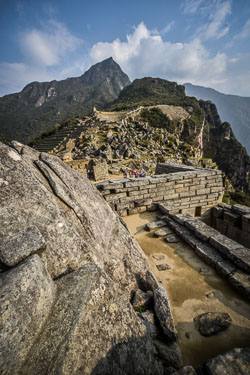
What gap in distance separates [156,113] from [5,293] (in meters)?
61.2

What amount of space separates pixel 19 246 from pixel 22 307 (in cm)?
54

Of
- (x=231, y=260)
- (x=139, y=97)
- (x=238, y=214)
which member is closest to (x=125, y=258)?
(x=231, y=260)

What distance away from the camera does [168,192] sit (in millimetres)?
6730

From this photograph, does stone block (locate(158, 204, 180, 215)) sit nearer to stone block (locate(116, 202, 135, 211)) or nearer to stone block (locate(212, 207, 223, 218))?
stone block (locate(116, 202, 135, 211))

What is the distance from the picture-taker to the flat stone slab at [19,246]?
5.07ft

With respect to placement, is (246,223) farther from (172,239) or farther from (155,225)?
(155,225)

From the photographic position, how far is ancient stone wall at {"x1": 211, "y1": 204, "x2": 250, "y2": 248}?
574cm

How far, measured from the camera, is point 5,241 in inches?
63.9

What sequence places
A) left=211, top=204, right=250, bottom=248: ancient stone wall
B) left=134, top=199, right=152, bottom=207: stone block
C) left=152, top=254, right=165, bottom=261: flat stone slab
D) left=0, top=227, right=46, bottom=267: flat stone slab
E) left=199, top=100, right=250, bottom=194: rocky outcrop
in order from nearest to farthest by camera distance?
left=0, top=227, right=46, bottom=267: flat stone slab → left=152, top=254, right=165, bottom=261: flat stone slab → left=211, top=204, right=250, bottom=248: ancient stone wall → left=134, top=199, right=152, bottom=207: stone block → left=199, top=100, right=250, bottom=194: rocky outcrop

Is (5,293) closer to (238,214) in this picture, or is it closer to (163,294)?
(163,294)

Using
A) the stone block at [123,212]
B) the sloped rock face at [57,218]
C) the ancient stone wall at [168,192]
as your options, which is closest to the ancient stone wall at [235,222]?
the ancient stone wall at [168,192]

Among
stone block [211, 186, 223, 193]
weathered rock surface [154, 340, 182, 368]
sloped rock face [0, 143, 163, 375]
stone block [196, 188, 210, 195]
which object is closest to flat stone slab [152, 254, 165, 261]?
sloped rock face [0, 143, 163, 375]

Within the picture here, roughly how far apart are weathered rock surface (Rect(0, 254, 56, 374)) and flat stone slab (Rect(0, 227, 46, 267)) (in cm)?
7

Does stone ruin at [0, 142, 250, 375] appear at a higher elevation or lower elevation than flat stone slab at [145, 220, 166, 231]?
higher
